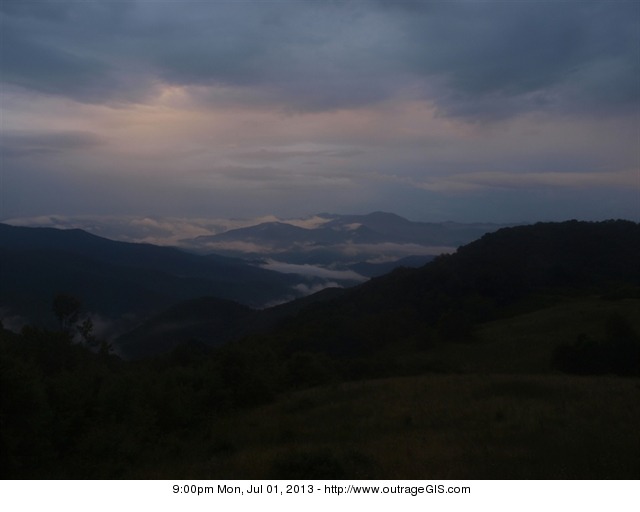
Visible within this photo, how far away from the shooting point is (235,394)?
22703mm

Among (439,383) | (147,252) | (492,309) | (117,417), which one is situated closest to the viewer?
(117,417)

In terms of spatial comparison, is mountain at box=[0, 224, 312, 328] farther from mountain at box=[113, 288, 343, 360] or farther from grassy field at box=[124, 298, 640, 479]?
grassy field at box=[124, 298, 640, 479]

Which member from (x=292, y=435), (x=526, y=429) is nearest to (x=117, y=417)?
(x=292, y=435)

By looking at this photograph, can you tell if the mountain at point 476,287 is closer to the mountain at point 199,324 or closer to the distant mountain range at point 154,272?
the mountain at point 199,324

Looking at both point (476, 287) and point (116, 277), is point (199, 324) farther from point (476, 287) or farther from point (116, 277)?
point (116, 277)

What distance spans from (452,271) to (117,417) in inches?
2631

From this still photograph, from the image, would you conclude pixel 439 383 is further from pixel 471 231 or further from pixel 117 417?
pixel 471 231

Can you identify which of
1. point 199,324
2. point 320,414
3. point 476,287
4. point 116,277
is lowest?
point 199,324

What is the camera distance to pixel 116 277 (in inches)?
5369

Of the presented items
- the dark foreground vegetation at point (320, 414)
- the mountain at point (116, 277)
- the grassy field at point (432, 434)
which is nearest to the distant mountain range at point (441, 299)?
the dark foreground vegetation at point (320, 414)

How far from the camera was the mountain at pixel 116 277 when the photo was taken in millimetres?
111125

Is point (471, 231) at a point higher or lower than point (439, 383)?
higher

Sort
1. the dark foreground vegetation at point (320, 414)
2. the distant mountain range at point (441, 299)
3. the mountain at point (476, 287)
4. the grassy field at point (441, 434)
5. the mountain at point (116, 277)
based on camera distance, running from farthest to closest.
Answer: the mountain at point (116, 277) → the distant mountain range at point (441, 299) → the mountain at point (476, 287) → the dark foreground vegetation at point (320, 414) → the grassy field at point (441, 434)

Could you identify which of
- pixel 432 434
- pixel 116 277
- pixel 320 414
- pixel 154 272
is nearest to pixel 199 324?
pixel 116 277
